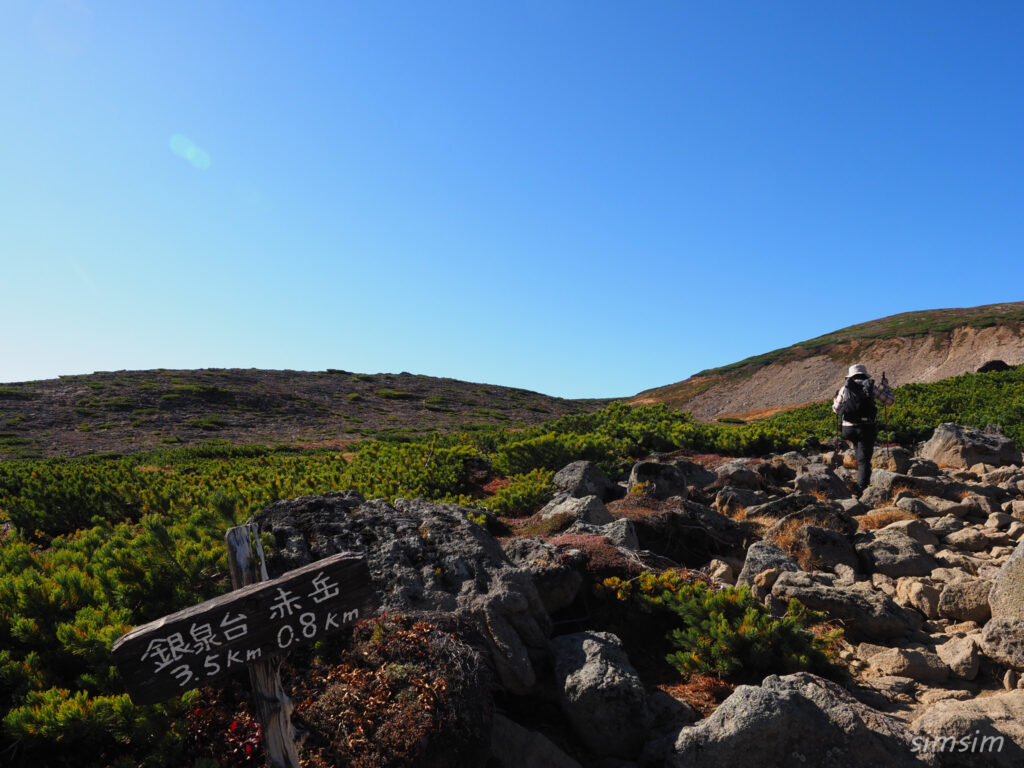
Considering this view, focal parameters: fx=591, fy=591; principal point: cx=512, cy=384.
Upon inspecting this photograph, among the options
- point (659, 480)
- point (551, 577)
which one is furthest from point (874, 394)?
point (551, 577)

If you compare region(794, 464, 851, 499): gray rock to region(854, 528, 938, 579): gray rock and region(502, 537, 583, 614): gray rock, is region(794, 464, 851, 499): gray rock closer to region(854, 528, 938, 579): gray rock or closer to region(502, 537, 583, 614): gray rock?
region(854, 528, 938, 579): gray rock

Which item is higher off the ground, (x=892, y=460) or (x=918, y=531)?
(x=892, y=460)

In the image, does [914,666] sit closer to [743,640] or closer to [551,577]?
[743,640]

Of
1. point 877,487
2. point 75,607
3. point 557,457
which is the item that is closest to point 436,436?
Answer: point 557,457

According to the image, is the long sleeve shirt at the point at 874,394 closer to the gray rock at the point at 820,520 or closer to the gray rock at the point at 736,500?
the gray rock at the point at 736,500

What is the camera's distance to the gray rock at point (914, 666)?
15.6 ft

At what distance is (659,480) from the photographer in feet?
34.8

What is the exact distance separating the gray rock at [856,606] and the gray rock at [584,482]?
4350 millimetres

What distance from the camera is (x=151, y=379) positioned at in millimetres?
50406

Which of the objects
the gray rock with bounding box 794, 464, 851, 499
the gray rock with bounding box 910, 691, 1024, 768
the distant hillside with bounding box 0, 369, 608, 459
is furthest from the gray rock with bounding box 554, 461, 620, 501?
the distant hillside with bounding box 0, 369, 608, 459

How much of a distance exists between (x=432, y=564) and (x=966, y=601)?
16.7 feet

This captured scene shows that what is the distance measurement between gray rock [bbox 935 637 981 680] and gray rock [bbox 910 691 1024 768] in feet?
2.58

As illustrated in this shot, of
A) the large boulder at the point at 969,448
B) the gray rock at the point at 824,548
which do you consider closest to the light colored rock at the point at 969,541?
the gray rock at the point at 824,548

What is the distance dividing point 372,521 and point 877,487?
8.54 metres
